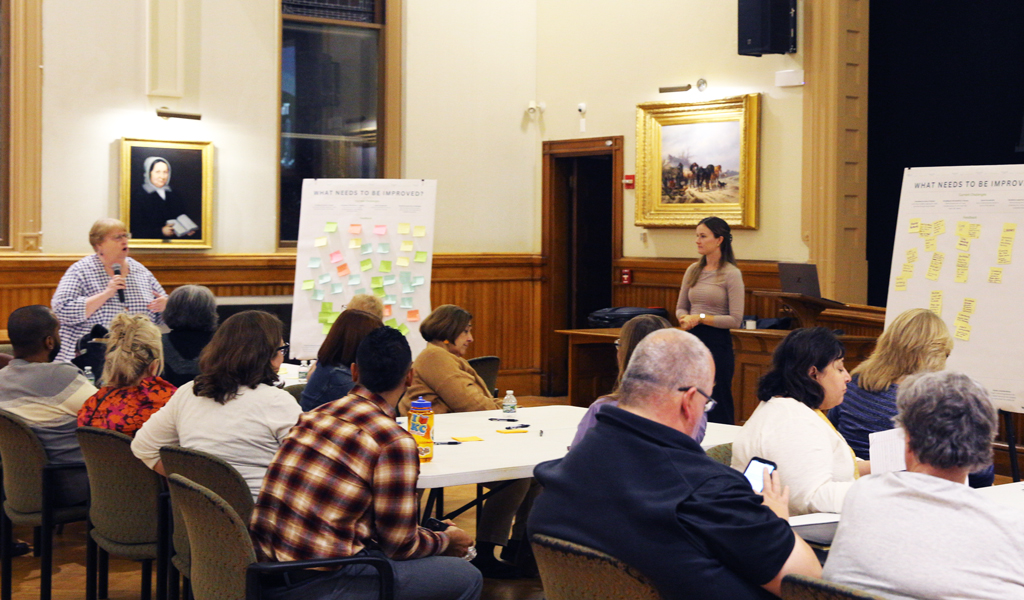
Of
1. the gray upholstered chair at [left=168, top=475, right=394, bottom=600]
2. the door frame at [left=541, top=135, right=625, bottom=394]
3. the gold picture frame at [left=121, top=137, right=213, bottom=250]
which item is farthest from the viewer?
the door frame at [left=541, top=135, right=625, bottom=394]

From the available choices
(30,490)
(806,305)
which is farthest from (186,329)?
(806,305)

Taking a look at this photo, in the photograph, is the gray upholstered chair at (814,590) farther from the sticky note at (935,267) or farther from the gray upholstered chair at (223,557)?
the sticky note at (935,267)

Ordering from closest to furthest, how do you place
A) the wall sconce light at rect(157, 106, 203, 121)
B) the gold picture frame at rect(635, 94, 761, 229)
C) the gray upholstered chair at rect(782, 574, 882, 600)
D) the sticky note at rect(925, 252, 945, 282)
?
the gray upholstered chair at rect(782, 574, 882, 600), the sticky note at rect(925, 252, 945, 282), the wall sconce light at rect(157, 106, 203, 121), the gold picture frame at rect(635, 94, 761, 229)

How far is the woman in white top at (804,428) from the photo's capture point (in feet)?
9.51

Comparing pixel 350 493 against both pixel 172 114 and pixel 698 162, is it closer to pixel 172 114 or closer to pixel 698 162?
pixel 172 114

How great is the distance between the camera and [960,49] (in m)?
7.79

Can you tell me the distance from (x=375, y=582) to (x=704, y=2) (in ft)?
22.6

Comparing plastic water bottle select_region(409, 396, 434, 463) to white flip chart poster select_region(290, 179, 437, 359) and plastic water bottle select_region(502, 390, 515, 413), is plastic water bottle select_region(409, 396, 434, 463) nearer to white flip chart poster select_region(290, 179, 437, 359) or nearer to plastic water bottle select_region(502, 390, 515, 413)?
plastic water bottle select_region(502, 390, 515, 413)

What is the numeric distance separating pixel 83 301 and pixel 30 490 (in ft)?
7.42

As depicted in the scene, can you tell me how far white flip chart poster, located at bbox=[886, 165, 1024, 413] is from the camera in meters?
4.96

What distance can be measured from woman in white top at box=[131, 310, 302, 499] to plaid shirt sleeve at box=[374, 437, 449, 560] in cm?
70

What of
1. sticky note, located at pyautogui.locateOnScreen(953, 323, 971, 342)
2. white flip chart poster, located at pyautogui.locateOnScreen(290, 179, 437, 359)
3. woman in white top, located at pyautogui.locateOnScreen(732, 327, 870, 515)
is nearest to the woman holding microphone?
white flip chart poster, located at pyautogui.locateOnScreen(290, 179, 437, 359)

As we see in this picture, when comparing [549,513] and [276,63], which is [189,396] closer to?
[549,513]

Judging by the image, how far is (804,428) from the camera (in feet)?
9.72
